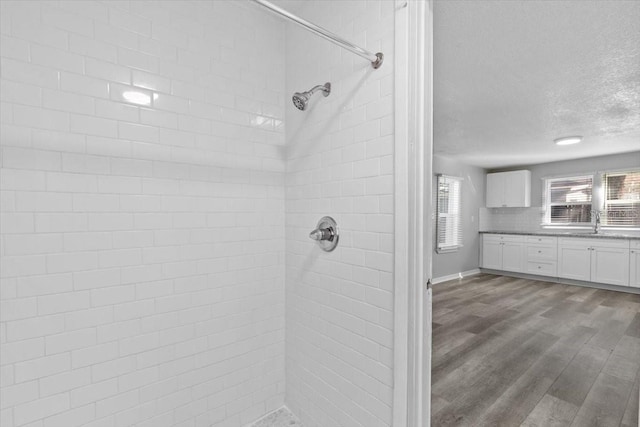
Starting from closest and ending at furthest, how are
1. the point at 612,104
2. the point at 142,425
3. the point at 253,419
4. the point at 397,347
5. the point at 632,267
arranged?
the point at 397,347 → the point at 142,425 → the point at 253,419 → the point at 612,104 → the point at 632,267

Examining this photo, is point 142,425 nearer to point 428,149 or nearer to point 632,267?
point 428,149

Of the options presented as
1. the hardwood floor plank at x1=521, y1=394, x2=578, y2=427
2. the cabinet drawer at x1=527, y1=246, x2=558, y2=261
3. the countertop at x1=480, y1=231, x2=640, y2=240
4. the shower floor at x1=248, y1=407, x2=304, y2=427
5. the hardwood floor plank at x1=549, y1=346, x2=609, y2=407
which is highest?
the countertop at x1=480, y1=231, x2=640, y2=240

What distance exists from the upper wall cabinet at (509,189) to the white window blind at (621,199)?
1232 millimetres

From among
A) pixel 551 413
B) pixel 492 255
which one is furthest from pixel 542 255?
pixel 551 413

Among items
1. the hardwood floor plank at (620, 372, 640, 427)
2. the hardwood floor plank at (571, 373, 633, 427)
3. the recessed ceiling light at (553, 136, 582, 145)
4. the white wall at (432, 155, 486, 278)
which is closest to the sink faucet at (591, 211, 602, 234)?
the white wall at (432, 155, 486, 278)

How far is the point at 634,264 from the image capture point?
4.80 meters

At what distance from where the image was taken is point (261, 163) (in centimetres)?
183

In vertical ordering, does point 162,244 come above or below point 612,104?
below

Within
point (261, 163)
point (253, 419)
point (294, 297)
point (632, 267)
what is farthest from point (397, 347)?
point (632, 267)

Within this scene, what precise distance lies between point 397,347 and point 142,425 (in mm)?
1312

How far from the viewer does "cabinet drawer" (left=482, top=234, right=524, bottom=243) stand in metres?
6.22

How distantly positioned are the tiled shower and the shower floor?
0.14 ft

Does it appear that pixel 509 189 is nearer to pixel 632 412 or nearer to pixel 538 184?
pixel 538 184

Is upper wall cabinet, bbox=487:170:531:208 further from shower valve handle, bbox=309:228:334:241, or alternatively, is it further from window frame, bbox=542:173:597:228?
shower valve handle, bbox=309:228:334:241
